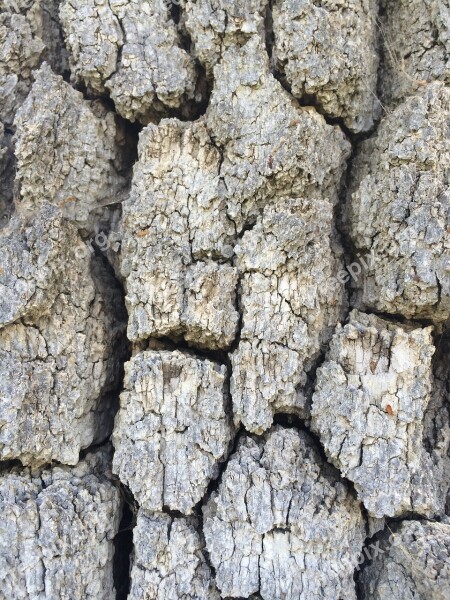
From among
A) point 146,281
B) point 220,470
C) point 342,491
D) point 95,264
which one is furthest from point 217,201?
point 342,491

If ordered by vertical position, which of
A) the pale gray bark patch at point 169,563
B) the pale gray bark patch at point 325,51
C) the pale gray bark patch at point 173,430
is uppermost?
the pale gray bark patch at point 325,51

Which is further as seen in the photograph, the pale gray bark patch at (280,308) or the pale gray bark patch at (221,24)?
the pale gray bark patch at (221,24)

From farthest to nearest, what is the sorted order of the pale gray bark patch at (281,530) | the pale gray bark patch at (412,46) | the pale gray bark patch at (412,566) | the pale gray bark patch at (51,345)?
the pale gray bark patch at (412,46) → the pale gray bark patch at (51,345) → the pale gray bark patch at (281,530) → the pale gray bark patch at (412,566)

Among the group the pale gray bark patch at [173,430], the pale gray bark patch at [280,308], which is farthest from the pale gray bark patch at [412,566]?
the pale gray bark patch at [173,430]

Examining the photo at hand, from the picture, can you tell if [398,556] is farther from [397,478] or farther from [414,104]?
[414,104]

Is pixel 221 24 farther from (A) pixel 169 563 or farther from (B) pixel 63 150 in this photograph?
(A) pixel 169 563

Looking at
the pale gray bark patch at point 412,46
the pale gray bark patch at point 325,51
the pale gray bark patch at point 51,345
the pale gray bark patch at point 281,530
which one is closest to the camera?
the pale gray bark patch at point 281,530

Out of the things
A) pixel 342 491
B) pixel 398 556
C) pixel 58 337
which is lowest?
pixel 398 556

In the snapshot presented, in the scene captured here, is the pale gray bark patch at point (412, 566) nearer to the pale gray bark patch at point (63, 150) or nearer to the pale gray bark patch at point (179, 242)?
the pale gray bark patch at point (179, 242)

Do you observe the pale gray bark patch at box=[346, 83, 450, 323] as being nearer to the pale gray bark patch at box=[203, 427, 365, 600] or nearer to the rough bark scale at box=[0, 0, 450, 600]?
the rough bark scale at box=[0, 0, 450, 600]
